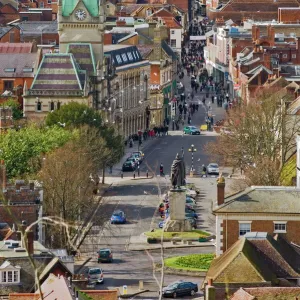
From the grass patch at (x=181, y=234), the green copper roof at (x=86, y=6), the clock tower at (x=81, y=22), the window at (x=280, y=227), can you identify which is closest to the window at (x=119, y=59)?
the clock tower at (x=81, y=22)

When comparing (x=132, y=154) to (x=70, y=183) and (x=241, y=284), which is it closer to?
(x=70, y=183)

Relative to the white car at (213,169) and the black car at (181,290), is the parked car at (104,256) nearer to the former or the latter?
the black car at (181,290)

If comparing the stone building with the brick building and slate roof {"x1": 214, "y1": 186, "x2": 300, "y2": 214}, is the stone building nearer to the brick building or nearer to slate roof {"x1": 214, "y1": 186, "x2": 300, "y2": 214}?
slate roof {"x1": 214, "y1": 186, "x2": 300, "y2": 214}

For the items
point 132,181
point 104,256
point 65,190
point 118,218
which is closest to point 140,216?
point 118,218

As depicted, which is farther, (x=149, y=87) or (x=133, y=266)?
(x=149, y=87)

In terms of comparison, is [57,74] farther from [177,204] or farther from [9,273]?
[9,273]

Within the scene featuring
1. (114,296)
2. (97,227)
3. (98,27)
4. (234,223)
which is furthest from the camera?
(98,27)

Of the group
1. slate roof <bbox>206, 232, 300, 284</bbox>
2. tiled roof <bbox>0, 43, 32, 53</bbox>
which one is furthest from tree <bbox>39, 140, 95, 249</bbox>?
tiled roof <bbox>0, 43, 32, 53</bbox>

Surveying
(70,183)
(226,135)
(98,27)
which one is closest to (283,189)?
(70,183)
